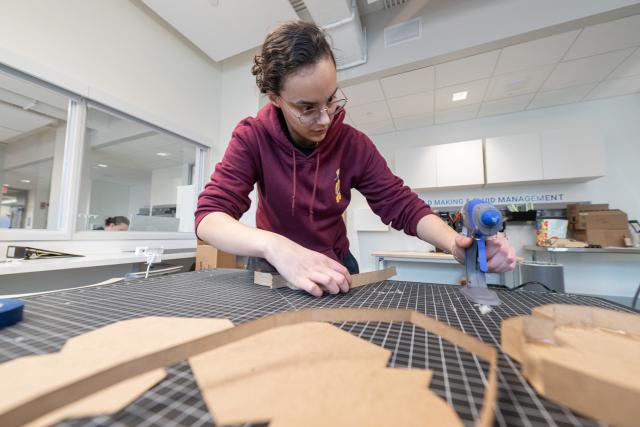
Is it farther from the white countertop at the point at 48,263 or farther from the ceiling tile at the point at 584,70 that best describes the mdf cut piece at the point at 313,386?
the ceiling tile at the point at 584,70

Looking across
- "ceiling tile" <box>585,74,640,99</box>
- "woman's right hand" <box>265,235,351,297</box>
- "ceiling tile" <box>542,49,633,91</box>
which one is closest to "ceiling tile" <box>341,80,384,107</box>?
"ceiling tile" <box>542,49,633,91</box>

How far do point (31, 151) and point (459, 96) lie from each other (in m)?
3.99

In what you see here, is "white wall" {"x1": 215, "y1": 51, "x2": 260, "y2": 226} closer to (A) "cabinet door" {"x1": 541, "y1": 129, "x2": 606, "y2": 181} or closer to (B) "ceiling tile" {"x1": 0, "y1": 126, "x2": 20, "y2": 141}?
(B) "ceiling tile" {"x1": 0, "y1": 126, "x2": 20, "y2": 141}

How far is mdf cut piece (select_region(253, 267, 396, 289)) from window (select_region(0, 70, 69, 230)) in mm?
1866

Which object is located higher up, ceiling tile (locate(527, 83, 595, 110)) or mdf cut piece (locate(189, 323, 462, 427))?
ceiling tile (locate(527, 83, 595, 110))

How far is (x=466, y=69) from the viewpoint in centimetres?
234

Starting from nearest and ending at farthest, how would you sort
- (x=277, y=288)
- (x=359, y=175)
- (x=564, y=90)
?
(x=277, y=288)
(x=359, y=175)
(x=564, y=90)

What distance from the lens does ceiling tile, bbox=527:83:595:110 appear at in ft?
8.88

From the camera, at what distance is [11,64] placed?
1.42 metres

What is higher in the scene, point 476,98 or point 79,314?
point 476,98

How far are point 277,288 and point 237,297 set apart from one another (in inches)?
4.1

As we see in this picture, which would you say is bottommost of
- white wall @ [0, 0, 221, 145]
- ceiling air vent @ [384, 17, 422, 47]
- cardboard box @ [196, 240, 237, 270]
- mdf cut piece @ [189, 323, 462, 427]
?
cardboard box @ [196, 240, 237, 270]

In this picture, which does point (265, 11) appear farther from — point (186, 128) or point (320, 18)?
point (186, 128)

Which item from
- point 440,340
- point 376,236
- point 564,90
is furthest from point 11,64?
point 564,90
